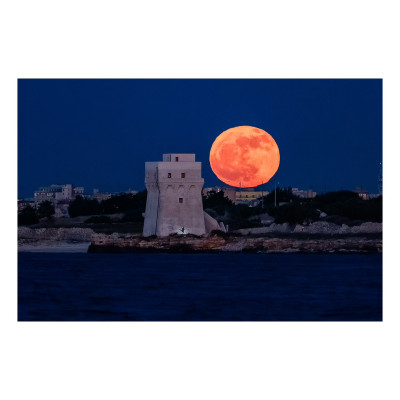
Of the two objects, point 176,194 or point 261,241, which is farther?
point 261,241

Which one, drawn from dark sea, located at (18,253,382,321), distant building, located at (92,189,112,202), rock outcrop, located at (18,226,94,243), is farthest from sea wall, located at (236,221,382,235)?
distant building, located at (92,189,112,202)

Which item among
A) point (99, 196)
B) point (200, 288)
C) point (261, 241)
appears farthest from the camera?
point (99, 196)

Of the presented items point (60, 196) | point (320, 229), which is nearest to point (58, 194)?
point (60, 196)

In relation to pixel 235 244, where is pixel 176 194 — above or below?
above

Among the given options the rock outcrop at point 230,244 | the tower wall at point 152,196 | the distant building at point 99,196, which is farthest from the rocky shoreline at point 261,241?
the distant building at point 99,196

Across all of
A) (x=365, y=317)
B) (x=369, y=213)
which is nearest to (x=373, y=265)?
(x=369, y=213)

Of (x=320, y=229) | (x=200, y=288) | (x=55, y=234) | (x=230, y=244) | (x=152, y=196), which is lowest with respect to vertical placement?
(x=200, y=288)

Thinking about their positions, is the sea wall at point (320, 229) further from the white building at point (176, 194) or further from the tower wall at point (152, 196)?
the tower wall at point (152, 196)

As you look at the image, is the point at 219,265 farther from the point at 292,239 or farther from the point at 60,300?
the point at 60,300

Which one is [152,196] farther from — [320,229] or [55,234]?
[320,229]

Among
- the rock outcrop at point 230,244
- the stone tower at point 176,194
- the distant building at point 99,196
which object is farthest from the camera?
the distant building at point 99,196
